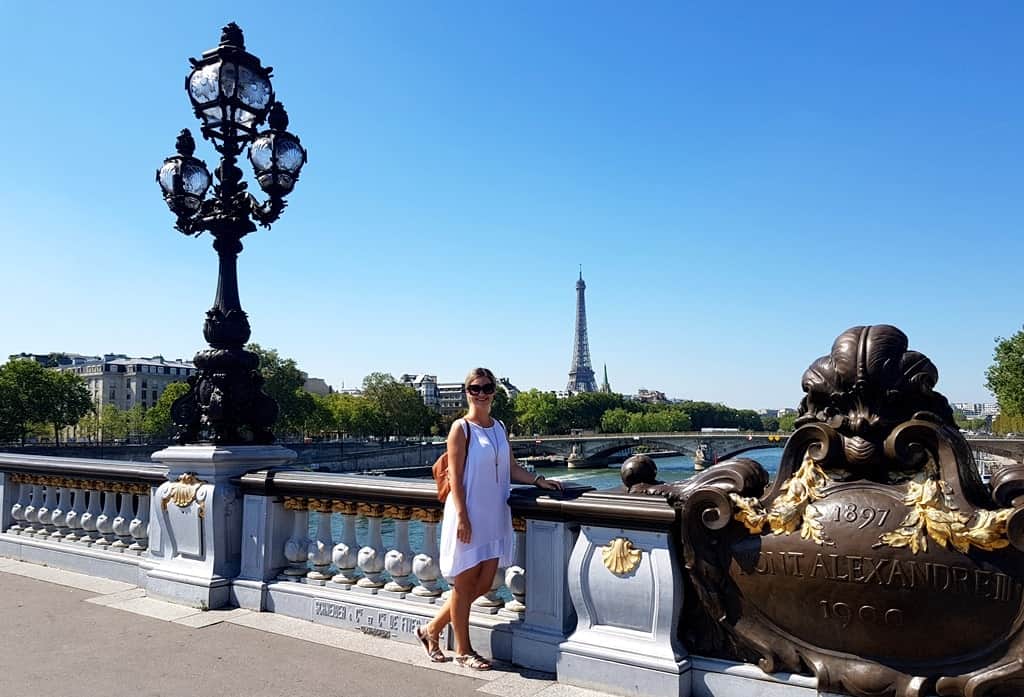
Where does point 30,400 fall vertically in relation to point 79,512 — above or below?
above

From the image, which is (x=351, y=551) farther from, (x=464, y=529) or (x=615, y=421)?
(x=615, y=421)

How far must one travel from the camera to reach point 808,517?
3926 mm

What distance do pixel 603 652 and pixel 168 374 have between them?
141311 millimetres

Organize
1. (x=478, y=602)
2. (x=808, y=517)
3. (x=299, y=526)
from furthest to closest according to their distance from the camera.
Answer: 1. (x=299, y=526)
2. (x=478, y=602)
3. (x=808, y=517)

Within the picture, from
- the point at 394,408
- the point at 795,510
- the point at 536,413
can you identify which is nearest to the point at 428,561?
the point at 795,510

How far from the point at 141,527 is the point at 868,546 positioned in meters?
6.19

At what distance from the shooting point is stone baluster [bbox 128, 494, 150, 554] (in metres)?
7.38

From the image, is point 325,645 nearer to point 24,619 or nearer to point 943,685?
point 24,619

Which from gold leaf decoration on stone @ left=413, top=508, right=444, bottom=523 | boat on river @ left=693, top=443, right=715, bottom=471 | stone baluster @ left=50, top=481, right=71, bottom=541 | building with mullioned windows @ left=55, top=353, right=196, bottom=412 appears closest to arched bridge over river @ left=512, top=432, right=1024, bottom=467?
boat on river @ left=693, top=443, right=715, bottom=471

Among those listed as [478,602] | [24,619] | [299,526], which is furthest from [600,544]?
[24,619]

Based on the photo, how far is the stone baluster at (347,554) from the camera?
5.93 meters

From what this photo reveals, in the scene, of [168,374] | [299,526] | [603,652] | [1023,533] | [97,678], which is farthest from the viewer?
[168,374]

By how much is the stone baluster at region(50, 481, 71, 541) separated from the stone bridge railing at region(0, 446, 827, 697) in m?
0.02

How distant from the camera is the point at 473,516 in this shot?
4719mm
